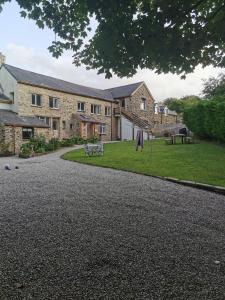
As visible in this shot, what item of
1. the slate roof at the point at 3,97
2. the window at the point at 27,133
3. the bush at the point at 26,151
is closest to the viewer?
the bush at the point at 26,151

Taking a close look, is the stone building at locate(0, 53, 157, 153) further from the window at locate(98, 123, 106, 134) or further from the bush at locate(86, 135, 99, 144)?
the bush at locate(86, 135, 99, 144)

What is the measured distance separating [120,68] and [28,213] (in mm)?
4371

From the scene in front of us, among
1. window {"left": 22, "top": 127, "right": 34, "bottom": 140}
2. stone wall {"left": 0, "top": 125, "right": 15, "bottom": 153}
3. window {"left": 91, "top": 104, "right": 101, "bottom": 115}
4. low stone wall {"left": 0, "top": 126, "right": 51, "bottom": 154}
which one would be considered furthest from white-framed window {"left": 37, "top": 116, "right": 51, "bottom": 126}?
window {"left": 91, "top": 104, "right": 101, "bottom": 115}

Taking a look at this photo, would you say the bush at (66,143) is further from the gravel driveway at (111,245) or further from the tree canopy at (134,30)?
the tree canopy at (134,30)

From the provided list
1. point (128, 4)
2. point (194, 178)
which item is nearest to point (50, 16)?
point (128, 4)

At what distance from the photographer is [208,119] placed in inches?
963

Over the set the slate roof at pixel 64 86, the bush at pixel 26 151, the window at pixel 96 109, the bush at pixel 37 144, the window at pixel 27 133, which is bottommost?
the bush at pixel 26 151

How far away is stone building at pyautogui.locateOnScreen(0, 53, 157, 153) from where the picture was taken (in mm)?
32375

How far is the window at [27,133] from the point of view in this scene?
1219 inches

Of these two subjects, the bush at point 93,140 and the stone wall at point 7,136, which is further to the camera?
the bush at point 93,140

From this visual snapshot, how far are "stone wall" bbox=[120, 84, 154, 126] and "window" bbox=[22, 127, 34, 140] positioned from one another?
20379 millimetres

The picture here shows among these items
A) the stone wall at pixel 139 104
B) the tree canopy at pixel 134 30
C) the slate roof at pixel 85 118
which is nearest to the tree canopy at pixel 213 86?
the stone wall at pixel 139 104

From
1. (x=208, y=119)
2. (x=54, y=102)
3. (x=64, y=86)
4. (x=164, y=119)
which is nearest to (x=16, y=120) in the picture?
(x=54, y=102)

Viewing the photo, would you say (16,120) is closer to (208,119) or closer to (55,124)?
(55,124)
